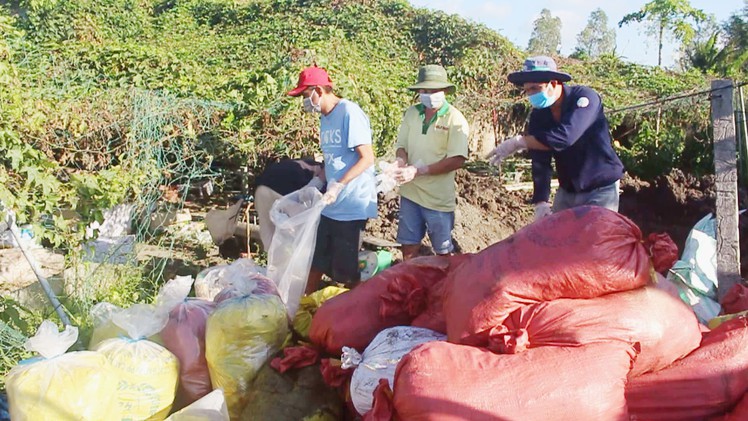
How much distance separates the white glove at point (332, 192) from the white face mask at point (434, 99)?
838 millimetres

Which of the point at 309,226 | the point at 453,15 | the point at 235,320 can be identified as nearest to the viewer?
the point at 235,320

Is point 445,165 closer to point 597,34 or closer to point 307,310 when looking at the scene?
point 307,310

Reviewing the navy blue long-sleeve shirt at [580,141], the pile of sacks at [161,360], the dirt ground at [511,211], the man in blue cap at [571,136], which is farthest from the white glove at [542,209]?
the dirt ground at [511,211]

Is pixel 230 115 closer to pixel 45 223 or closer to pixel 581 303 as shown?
pixel 45 223

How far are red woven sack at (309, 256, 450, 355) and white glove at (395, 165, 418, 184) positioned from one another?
1.18 m

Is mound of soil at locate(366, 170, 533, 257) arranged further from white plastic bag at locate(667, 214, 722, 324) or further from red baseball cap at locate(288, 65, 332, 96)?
white plastic bag at locate(667, 214, 722, 324)

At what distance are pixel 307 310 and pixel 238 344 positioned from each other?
0.54 metres

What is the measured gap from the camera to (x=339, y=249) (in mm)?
4027

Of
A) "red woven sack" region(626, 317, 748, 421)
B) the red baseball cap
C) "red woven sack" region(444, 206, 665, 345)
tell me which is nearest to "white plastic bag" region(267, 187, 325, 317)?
the red baseball cap

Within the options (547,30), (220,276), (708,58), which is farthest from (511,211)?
(547,30)

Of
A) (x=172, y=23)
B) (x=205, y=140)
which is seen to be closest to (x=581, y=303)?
(x=205, y=140)

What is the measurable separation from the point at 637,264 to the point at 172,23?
21.7m

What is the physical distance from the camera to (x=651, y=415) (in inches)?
83.8

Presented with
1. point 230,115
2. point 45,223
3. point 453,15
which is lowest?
point 45,223
